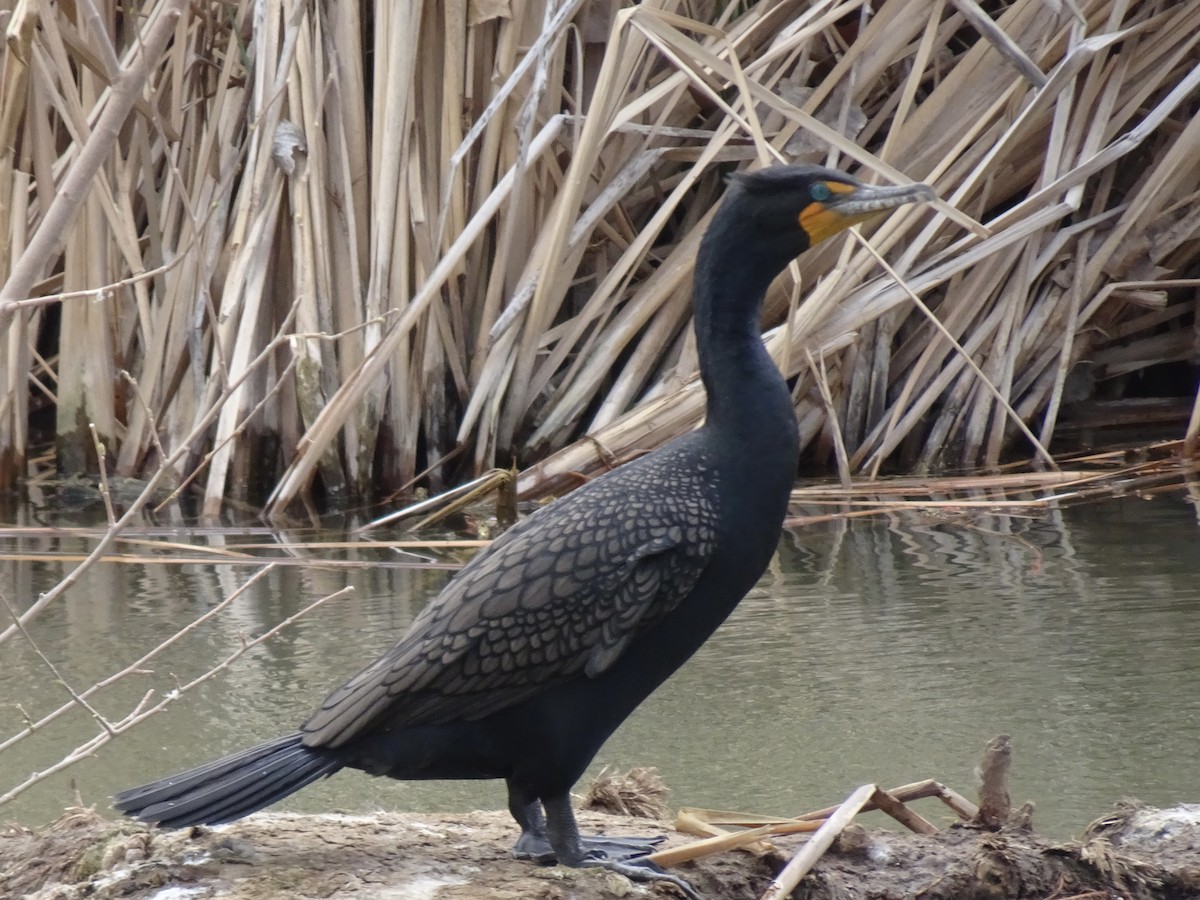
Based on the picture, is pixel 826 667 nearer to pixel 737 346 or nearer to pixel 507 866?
pixel 737 346

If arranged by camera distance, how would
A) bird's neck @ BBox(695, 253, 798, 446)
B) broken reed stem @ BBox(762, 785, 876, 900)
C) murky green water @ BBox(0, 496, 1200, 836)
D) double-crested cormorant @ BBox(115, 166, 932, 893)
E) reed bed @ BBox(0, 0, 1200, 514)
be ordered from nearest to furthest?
broken reed stem @ BBox(762, 785, 876, 900) < double-crested cormorant @ BBox(115, 166, 932, 893) < bird's neck @ BBox(695, 253, 798, 446) < murky green water @ BBox(0, 496, 1200, 836) < reed bed @ BBox(0, 0, 1200, 514)

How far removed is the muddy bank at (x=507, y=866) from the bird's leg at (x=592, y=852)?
0.06 feet

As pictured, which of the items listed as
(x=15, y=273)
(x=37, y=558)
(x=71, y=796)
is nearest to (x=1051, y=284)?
(x=37, y=558)

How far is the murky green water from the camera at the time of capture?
2.80m

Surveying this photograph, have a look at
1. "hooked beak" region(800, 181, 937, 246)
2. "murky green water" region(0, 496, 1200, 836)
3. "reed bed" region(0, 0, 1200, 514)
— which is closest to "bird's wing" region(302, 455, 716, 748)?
"hooked beak" region(800, 181, 937, 246)

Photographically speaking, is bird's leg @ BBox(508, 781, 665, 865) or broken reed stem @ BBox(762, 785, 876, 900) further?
bird's leg @ BBox(508, 781, 665, 865)

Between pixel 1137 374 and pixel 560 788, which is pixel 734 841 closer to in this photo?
pixel 560 788

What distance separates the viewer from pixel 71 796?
2771mm

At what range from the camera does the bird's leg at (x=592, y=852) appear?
7.27 ft

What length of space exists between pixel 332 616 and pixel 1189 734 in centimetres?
A: 200

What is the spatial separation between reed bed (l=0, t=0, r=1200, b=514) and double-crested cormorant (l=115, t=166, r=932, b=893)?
2.00 metres

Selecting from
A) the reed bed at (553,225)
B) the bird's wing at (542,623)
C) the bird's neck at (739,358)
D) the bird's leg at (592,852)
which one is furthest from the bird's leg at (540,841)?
the reed bed at (553,225)

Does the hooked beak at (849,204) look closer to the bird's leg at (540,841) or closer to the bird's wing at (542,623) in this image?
the bird's wing at (542,623)

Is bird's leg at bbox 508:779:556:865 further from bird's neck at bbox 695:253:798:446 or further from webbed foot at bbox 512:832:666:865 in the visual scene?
bird's neck at bbox 695:253:798:446
